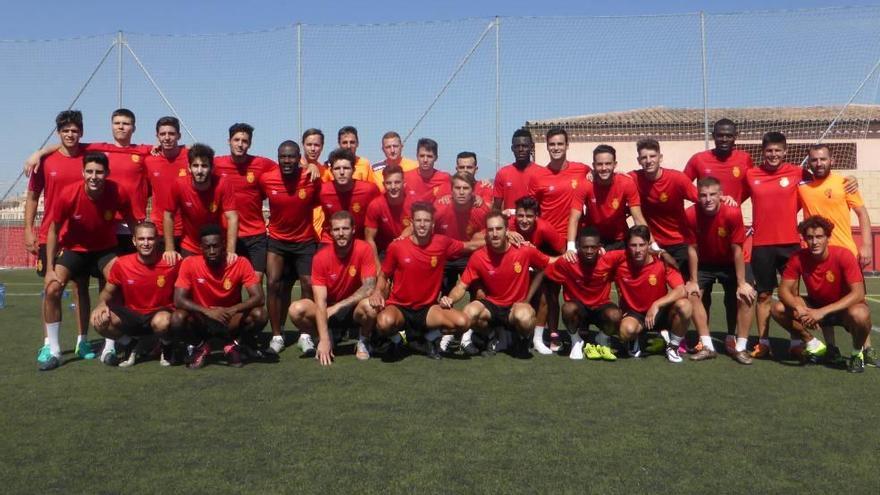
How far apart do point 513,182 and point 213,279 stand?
2844mm

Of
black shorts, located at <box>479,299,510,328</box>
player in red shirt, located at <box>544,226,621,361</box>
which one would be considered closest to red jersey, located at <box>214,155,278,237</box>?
black shorts, located at <box>479,299,510,328</box>

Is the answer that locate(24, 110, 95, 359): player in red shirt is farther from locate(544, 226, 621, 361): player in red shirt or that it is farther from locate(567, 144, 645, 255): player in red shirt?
locate(567, 144, 645, 255): player in red shirt

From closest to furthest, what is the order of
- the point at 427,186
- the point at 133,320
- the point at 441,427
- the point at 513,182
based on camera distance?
1. the point at 441,427
2. the point at 133,320
3. the point at 513,182
4. the point at 427,186

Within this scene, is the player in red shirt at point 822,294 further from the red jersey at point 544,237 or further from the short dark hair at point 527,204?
the short dark hair at point 527,204

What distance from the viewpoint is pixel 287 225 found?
6562 mm

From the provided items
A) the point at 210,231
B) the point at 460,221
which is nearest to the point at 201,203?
the point at 210,231

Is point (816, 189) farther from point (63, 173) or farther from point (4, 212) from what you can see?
point (4, 212)

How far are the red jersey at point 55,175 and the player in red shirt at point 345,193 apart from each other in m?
1.96

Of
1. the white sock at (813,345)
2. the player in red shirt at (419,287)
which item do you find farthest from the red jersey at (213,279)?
the white sock at (813,345)

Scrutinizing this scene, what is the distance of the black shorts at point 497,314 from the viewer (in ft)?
20.0

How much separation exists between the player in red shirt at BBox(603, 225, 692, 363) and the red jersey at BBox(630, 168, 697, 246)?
1.46ft

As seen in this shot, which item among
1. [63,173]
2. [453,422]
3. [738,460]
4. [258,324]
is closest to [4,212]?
[63,173]

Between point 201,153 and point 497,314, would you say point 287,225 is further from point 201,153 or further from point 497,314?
point 497,314

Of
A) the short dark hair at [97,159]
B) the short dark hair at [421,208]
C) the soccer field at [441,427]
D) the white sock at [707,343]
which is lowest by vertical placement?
the soccer field at [441,427]
